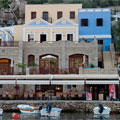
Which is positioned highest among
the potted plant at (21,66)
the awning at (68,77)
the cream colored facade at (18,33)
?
the cream colored facade at (18,33)

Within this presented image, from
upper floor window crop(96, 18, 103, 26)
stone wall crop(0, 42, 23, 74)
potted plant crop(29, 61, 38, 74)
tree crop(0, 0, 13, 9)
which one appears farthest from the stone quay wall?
tree crop(0, 0, 13, 9)

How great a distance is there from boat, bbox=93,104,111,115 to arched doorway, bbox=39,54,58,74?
8.61m

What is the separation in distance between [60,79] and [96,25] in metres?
14.5

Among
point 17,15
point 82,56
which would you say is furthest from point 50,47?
point 17,15

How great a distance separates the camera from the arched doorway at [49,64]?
36.8 meters

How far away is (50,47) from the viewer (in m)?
39.5

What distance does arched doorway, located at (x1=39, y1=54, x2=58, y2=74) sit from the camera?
3684cm

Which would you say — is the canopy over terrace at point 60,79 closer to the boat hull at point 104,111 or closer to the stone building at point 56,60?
the stone building at point 56,60

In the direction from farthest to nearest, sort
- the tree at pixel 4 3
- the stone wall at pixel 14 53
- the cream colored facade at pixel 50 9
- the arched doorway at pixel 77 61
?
the tree at pixel 4 3, the cream colored facade at pixel 50 9, the stone wall at pixel 14 53, the arched doorway at pixel 77 61

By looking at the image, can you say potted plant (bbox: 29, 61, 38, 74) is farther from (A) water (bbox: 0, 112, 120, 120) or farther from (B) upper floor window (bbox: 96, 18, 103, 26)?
(B) upper floor window (bbox: 96, 18, 103, 26)

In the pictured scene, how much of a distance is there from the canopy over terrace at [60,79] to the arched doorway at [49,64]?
Answer: 252cm

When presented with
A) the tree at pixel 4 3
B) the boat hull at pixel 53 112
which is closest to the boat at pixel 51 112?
the boat hull at pixel 53 112

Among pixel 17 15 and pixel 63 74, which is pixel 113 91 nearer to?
pixel 63 74

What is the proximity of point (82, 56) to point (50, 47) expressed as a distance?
4363 millimetres
